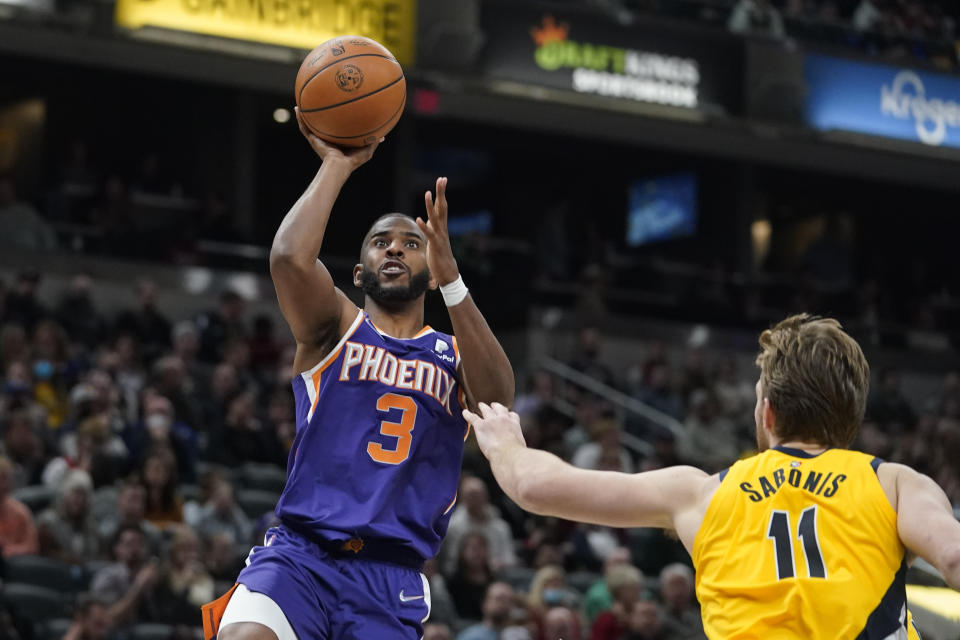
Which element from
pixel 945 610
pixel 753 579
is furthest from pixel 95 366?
pixel 753 579

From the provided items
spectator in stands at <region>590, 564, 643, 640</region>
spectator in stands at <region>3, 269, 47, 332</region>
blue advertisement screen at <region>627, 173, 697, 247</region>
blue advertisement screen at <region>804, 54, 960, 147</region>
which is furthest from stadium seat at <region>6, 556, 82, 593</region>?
blue advertisement screen at <region>627, 173, 697, 247</region>

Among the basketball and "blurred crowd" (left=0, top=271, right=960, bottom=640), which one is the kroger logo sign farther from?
the basketball

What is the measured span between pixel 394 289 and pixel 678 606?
6267 millimetres

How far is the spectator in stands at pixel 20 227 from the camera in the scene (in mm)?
16625

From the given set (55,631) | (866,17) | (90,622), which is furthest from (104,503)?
(866,17)

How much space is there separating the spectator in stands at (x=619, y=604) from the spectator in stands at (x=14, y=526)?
399 centimetres

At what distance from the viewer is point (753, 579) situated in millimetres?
3613

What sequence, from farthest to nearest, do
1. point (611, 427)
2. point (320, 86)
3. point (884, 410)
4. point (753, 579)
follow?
1. point (884, 410)
2. point (611, 427)
3. point (320, 86)
4. point (753, 579)

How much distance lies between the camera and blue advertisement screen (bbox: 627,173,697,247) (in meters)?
24.8

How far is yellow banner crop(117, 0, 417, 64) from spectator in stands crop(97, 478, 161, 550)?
7.64m

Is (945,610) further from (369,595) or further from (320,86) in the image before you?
(320,86)

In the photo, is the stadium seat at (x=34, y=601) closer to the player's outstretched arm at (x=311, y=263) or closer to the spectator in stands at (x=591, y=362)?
the player's outstretched arm at (x=311, y=263)

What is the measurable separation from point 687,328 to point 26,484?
1114 cm

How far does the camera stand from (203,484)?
37.0 feet
